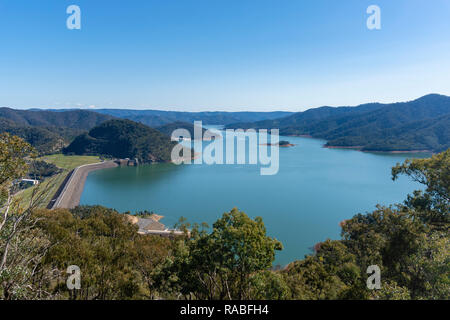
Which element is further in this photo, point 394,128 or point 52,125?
point 52,125

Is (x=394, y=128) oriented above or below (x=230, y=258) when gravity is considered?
above

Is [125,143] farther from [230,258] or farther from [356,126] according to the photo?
[356,126]

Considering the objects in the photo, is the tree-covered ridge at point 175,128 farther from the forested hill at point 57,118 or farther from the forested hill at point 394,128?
the forested hill at point 394,128

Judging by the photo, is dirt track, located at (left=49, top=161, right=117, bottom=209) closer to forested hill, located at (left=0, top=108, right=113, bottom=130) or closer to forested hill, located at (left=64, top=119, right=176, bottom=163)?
forested hill, located at (left=64, top=119, right=176, bottom=163)

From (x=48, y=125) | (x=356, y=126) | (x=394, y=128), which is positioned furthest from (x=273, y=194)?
(x=48, y=125)

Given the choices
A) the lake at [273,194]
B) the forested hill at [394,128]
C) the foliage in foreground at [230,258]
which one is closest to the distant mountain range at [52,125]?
the lake at [273,194]

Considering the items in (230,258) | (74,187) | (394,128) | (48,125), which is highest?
(48,125)

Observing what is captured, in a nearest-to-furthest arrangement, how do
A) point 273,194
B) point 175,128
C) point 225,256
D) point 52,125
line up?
1. point 225,256
2. point 273,194
3. point 52,125
4. point 175,128
